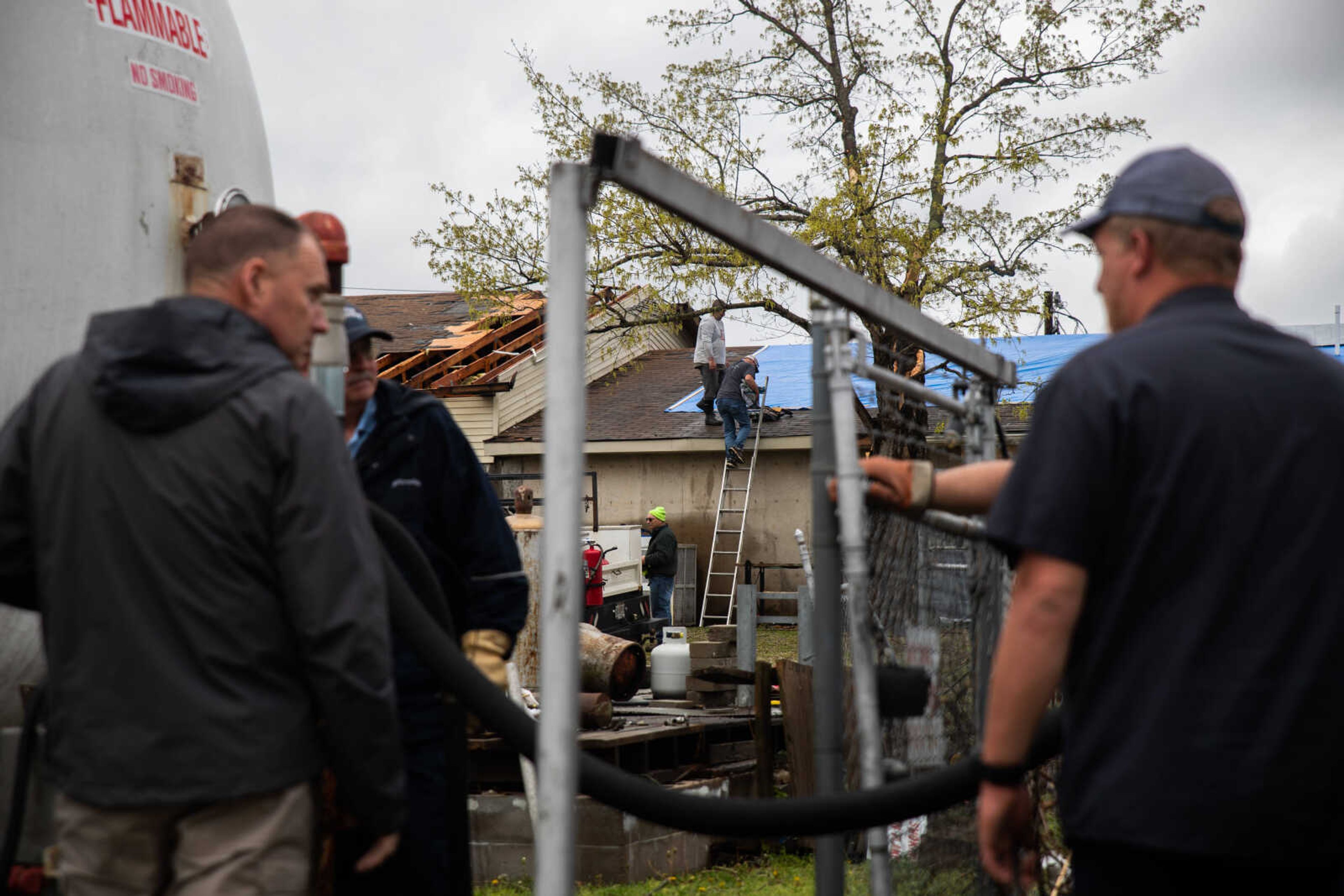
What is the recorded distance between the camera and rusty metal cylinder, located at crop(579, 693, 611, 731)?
7.52 m

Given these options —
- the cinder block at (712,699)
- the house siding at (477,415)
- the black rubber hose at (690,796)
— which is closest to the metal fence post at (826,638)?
the black rubber hose at (690,796)

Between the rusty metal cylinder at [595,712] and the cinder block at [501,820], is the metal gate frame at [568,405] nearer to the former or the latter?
the cinder block at [501,820]

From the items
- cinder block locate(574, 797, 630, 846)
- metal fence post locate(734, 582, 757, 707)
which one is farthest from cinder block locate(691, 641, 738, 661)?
cinder block locate(574, 797, 630, 846)

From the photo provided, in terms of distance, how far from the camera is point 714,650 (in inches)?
394

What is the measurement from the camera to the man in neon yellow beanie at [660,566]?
58.7ft

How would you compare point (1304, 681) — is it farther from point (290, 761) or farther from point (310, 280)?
point (310, 280)

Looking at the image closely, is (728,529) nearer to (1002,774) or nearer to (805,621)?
(805,621)

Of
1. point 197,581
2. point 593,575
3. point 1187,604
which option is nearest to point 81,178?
point 197,581

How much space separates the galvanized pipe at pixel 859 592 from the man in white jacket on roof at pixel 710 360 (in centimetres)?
1904

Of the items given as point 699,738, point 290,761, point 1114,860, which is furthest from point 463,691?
point 699,738

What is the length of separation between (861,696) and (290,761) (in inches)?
48.2

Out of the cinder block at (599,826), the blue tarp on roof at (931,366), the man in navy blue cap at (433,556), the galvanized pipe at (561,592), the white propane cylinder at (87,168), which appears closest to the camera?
the galvanized pipe at (561,592)

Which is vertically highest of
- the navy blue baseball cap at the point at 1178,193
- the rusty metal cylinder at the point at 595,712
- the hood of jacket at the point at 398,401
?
the navy blue baseball cap at the point at 1178,193

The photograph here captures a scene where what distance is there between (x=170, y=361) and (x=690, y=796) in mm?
1467
